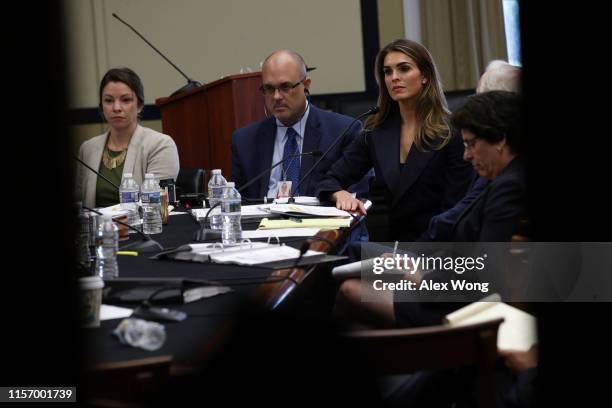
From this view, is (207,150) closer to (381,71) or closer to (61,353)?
(381,71)

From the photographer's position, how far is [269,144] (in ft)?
12.9

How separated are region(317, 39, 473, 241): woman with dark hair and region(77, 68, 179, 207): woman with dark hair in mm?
1015

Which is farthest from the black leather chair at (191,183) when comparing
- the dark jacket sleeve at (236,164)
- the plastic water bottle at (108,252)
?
the plastic water bottle at (108,252)

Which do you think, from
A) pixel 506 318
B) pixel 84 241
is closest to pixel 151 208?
pixel 84 241

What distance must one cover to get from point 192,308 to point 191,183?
2.61m

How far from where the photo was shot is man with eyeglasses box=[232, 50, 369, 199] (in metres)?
3.87

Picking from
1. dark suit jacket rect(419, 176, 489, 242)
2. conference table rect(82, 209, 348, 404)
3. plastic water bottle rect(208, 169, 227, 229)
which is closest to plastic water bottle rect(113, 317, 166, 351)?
conference table rect(82, 209, 348, 404)

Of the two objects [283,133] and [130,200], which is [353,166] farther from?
[130,200]

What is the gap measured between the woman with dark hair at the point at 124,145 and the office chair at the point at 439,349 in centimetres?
295

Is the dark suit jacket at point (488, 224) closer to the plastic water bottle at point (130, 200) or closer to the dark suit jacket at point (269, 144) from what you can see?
the plastic water bottle at point (130, 200)

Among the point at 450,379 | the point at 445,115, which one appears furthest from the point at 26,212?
the point at 445,115

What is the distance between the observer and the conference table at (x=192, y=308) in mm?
1028

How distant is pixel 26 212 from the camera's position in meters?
0.56

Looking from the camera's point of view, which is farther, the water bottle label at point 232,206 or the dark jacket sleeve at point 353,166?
the dark jacket sleeve at point 353,166
